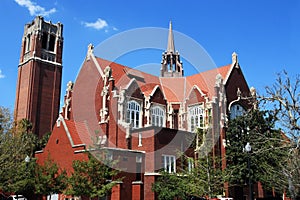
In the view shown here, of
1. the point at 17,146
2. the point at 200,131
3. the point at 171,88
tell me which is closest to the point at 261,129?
the point at 200,131

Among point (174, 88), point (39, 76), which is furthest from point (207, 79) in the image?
point (39, 76)

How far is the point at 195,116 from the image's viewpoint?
4222 centimetres

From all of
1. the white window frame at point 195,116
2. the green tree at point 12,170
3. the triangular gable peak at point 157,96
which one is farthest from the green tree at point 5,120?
the white window frame at point 195,116

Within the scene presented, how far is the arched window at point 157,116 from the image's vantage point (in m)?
40.8

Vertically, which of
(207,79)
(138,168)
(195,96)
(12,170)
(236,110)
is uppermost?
(207,79)

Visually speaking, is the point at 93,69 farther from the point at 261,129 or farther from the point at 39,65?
the point at 39,65

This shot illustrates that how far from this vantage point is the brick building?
3262 cm

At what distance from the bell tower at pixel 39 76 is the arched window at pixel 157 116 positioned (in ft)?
88.1

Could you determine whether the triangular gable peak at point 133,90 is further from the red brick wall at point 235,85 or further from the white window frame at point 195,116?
the red brick wall at point 235,85

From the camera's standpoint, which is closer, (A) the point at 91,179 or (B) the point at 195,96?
(A) the point at 91,179

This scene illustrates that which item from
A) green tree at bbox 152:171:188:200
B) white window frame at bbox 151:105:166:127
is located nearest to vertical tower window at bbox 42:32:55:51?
white window frame at bbox 151:105:166:127

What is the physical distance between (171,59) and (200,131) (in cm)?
2698

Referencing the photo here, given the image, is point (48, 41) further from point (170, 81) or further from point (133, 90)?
point (133, 90)

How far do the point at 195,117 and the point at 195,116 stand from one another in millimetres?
130
